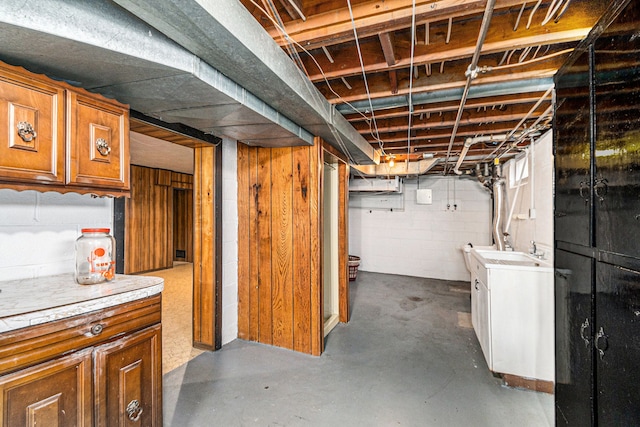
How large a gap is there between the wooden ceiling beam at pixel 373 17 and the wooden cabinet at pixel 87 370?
63.5 inches

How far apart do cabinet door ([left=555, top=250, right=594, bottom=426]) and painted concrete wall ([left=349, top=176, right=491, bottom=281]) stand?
430 centimetres

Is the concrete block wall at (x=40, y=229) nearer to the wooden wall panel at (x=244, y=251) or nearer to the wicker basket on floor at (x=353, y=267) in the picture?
the wooden wall panel at (x=244, y=251)

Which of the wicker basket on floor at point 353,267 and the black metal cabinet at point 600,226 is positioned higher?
the black metal cabinet at point 600,226

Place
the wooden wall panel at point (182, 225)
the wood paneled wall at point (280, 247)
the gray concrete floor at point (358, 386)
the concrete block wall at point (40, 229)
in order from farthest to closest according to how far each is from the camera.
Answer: the wooden wall panel at point (182, 225), the wood paneled wall at point (280, 247), the gray concrete floor at point (358, 386), the concrete block wall at point (40, 229)

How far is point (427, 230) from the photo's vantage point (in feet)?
19.3

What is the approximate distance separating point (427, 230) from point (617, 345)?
4.97 m

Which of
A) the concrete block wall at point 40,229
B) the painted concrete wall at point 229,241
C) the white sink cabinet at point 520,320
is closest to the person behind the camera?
the concrete block wall at point 40,229

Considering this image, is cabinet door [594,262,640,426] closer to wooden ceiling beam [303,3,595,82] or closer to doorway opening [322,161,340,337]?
wooden ceiling beam [303,3,595,82]

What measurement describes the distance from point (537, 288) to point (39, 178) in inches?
125

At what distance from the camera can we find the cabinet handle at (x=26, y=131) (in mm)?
1164

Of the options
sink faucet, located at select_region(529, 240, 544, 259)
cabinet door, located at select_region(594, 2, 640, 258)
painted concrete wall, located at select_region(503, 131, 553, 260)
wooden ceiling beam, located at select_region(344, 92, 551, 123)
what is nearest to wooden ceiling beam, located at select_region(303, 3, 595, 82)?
cabinet door, located at select_region(594, 2, 640, 258)

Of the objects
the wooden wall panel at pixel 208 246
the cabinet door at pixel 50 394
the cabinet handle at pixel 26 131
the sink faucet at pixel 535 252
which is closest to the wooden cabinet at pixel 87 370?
the cabinet door at pixel 50 394

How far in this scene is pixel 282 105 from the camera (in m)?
1.92

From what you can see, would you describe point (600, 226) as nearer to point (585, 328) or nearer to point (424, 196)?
point (585, 328)
